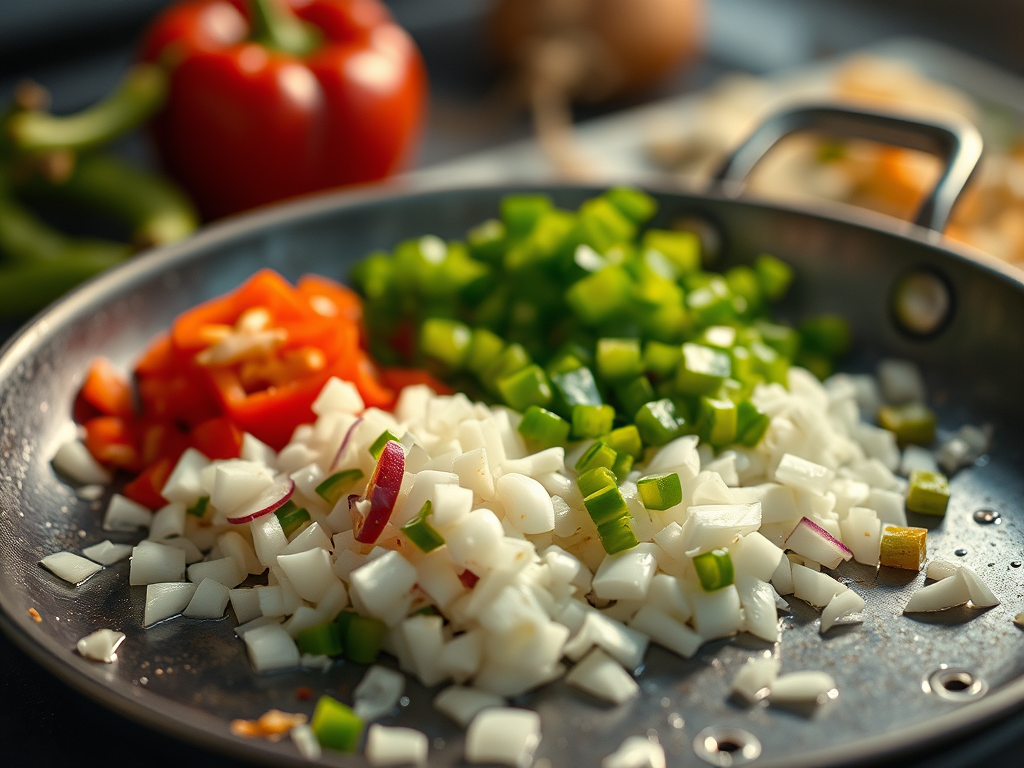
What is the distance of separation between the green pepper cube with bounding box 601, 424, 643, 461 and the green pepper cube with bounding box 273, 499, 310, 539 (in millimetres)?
305

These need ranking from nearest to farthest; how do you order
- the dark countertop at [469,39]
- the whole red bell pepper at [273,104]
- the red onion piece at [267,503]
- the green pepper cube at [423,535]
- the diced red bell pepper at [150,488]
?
the green pepper cube at [423,535], the red onion piece at [267,503], the diced red bell pepper at [150,488], the whole red bell pepper at [273,104], the dark countertop at [469,39]

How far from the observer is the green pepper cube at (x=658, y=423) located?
1025 millimetres

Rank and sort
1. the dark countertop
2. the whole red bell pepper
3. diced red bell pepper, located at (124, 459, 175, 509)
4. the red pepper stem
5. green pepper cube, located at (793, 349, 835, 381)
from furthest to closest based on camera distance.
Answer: the dark countertop, the red pepper stem, the whole red bell pepper, green pepper cube, located at (793, 349, 835, 381), diced red bell pepper, located at (124, 459, 175, 509)

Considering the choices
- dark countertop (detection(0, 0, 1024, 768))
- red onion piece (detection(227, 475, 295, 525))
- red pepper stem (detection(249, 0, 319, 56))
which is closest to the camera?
red onion piece (detection(227, 475, 295, 525))

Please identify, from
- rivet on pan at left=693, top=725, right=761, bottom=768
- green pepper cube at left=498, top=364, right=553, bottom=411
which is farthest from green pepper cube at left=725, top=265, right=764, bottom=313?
rivet on pan at left=693, top=725, right=761, bottom=768

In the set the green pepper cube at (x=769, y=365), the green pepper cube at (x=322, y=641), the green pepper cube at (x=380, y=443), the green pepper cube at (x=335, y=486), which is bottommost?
the green pepper cube at (x=322, y=641)

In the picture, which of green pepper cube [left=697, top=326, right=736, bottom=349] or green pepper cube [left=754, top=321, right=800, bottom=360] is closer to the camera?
green pepper cube [left=697, top=326, right=736, bottom=349]

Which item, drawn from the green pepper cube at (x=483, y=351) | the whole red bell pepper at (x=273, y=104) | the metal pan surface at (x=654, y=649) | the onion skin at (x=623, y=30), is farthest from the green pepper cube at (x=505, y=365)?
the onion skin at (x=623, y=30)

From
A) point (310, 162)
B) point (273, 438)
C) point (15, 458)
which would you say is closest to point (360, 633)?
point (273, 438)

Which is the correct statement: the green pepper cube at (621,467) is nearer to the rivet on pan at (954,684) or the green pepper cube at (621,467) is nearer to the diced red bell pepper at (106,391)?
the rivet on pan at (954,684)

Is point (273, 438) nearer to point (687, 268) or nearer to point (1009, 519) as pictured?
point (687, 268)

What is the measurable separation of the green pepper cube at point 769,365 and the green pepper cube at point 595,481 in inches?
11.9

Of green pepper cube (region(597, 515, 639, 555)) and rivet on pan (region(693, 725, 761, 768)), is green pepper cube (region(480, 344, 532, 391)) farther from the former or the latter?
rivet on pan (region(693, 725, 761, 768))

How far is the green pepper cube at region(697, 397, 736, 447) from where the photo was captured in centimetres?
102
